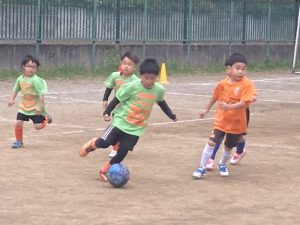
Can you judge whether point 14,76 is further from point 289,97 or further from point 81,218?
point 81,218

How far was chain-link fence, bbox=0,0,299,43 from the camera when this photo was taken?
2647 centimetres

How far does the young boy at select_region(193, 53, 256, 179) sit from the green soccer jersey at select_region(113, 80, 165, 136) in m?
0.90

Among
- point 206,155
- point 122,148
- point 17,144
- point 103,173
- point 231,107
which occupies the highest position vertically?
point 231,107

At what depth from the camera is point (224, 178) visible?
11.2 metres

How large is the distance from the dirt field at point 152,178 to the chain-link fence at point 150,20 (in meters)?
8.37

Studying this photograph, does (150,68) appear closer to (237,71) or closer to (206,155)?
(237,71)

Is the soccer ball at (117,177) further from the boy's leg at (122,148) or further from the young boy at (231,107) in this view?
the young boy at (231,107)

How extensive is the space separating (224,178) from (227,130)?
597 millimetres

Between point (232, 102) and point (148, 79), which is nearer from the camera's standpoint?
point (148, 79)

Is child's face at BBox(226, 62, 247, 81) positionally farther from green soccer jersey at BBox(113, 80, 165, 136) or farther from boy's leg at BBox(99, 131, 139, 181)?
boy's leg at BBox(99, 131, 139, 181)

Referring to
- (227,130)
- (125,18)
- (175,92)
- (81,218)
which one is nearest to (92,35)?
(125,18)

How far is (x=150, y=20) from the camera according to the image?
31031 millimetres

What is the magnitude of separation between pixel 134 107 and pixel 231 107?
1.18 m

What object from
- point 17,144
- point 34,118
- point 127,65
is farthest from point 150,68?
point 34,118
